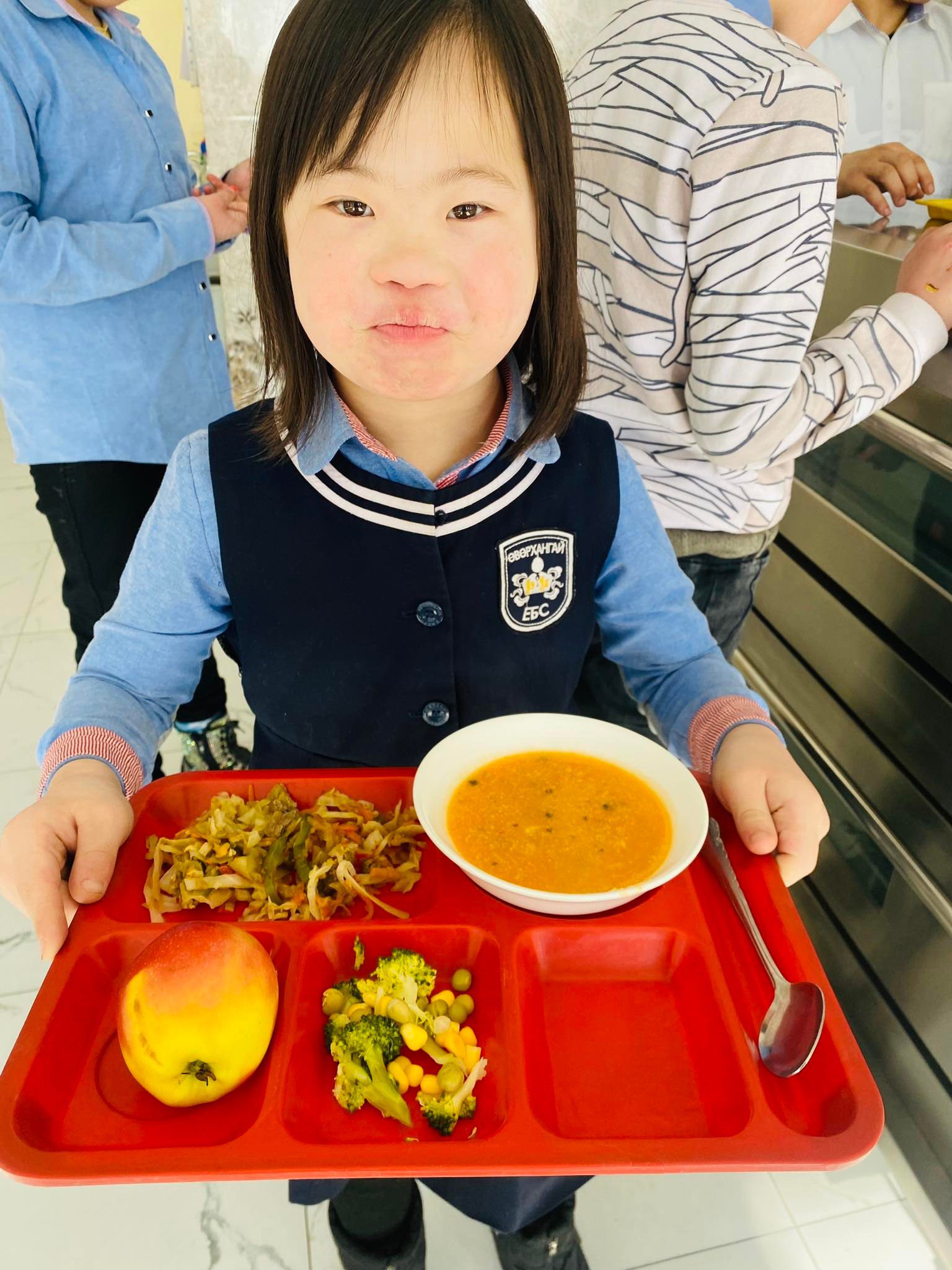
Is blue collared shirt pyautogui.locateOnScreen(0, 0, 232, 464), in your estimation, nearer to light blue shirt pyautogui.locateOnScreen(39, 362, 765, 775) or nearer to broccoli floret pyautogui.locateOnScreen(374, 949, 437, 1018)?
light blue shirt pyautogui.locateOnScreen(39, 362, 765, 775)

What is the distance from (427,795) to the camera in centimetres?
86

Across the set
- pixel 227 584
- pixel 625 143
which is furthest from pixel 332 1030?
pixel 625 143

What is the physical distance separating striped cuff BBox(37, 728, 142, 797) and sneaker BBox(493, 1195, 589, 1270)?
0.94 m

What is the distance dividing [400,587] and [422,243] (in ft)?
1.30

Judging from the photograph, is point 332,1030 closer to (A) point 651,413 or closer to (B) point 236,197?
(A) point 651,413

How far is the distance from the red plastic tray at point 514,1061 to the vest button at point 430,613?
27 cm

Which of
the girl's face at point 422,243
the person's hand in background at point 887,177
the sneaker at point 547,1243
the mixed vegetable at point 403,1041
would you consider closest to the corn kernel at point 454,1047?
the mixed vegetable at point 403,1041

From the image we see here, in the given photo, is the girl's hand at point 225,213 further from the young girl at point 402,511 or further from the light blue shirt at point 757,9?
the light blue shirt at point 757,9

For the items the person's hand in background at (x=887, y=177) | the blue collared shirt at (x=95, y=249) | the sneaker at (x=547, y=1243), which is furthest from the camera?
the person's hand in background at (x=887, y=177)

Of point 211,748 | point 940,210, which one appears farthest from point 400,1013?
point 940,210

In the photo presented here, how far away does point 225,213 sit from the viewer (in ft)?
6.11

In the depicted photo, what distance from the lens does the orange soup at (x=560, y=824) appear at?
0.82m

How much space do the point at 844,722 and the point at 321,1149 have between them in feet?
5.41

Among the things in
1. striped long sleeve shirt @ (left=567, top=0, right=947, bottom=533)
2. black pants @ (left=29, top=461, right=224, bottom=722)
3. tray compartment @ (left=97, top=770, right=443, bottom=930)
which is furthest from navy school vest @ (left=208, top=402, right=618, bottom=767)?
black pants @ (left=29, top=461, right=224, bottom=722)
